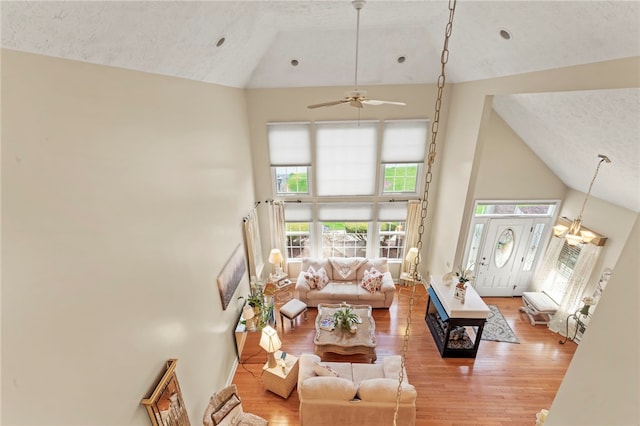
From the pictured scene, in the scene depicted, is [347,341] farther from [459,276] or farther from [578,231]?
[578,231]

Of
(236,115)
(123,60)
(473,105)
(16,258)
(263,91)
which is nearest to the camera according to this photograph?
(16,258)

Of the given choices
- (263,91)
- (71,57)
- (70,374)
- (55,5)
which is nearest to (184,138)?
(71,57)

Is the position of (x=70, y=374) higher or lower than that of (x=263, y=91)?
lower

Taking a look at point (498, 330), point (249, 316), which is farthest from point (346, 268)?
point (498, 330)

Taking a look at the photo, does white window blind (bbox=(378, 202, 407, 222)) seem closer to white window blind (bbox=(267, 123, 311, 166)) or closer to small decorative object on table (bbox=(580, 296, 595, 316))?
white window blind (bbox=(267, 123, 311, 166))

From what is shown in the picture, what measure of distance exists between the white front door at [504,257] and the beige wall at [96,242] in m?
6.10

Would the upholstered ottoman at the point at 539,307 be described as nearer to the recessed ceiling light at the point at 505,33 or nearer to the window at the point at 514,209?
the window at the point at 514,209

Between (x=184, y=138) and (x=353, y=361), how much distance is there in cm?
450

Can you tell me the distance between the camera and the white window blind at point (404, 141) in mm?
6215

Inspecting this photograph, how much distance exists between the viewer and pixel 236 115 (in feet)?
18.1

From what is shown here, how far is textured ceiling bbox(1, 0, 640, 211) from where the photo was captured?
202 centimetres

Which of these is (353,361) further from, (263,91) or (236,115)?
(263,91)

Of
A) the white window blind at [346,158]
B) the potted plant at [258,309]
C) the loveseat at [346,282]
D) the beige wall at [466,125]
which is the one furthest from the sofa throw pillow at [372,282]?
the potted plant at [258,309]

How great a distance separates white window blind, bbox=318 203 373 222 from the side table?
3.42 metres
